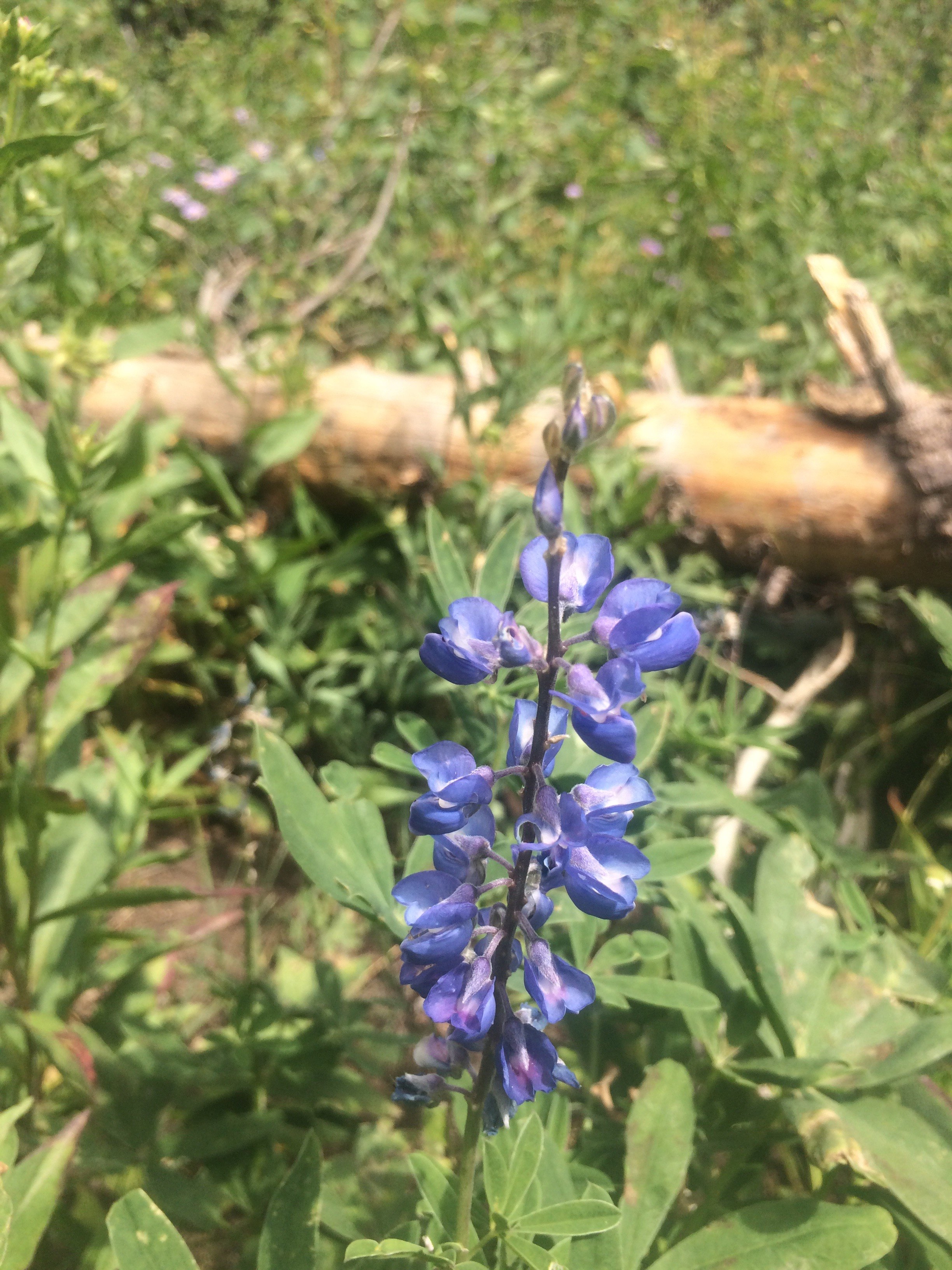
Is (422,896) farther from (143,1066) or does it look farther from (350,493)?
(350,493)

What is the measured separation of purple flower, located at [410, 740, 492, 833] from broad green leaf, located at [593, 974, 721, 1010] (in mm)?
402

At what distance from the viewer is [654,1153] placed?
101 cm

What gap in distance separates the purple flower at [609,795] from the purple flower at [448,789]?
8 centimetres

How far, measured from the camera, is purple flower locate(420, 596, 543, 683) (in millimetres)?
688

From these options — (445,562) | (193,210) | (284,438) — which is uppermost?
(445,562)

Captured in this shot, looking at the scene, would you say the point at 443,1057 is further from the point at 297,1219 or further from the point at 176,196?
the point at 176,196

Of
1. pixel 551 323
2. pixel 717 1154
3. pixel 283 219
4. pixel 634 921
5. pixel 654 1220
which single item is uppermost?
pixel 283 219

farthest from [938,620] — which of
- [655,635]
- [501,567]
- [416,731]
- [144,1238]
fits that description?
[144,1238]

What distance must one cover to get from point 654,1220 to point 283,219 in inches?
112

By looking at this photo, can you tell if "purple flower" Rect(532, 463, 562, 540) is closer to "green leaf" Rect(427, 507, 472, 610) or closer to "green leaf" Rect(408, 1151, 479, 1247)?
"green leaf" Rect(427, 507, 472, 610)

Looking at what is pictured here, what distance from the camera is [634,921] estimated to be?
150 centimetres

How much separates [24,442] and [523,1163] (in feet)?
4.15

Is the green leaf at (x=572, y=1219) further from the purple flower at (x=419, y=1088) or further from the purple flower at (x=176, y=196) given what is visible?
the purple flower at (x=176, y=196)

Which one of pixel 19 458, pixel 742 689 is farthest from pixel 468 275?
pixel 19 458
